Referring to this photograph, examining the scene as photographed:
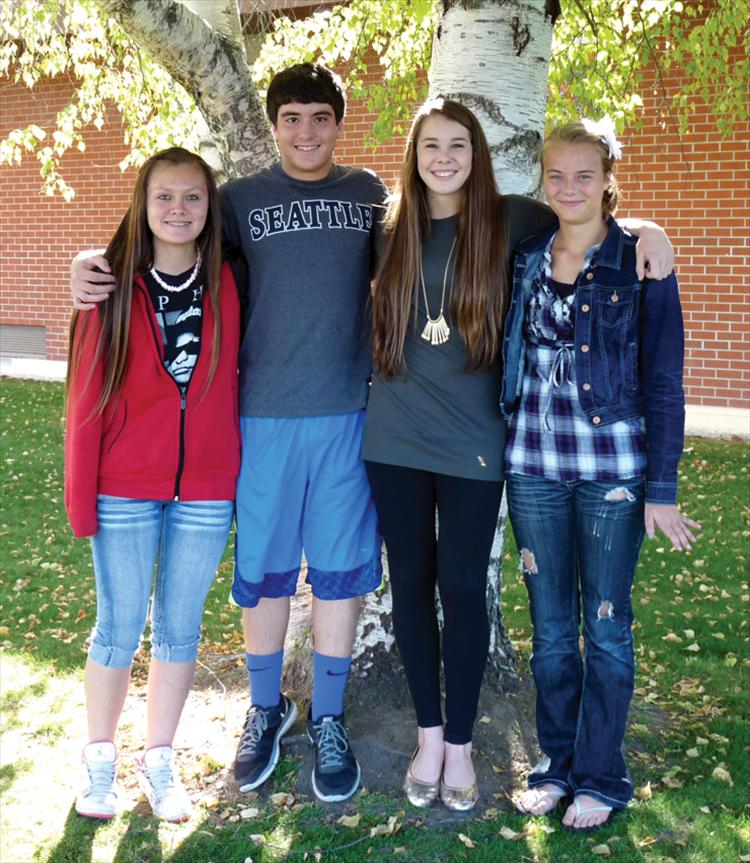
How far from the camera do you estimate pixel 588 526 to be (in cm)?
291

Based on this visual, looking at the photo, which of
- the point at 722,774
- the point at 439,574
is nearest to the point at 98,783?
the point at 439,574

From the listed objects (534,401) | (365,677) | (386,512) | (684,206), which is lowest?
(365,677)

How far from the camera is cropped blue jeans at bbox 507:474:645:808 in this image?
2.90m

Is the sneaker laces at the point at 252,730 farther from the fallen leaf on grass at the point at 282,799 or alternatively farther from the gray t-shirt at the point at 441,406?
the gray t-shirt at the point at 441,406

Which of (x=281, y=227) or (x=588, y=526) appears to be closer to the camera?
(x=588, y=526)

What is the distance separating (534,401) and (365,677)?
140cm

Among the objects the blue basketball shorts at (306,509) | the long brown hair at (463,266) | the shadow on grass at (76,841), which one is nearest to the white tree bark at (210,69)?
the long brown hair at (463,266)

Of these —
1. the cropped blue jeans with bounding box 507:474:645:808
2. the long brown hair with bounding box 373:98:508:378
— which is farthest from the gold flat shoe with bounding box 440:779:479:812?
the long brown hair with bounding box 373:98:508:378

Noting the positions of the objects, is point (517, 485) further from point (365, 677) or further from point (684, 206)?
point (684, 206)

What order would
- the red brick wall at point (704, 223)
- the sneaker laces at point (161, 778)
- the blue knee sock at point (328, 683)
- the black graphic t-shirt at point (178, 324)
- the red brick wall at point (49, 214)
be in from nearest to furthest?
the black graphic t-shirt at point (178, 324) → the sneaker laces at point (161, 778) → the blue knee sock at point (328, 683) → the red brick wall at point (704, 223) → the red brick wall at point (49, 214)

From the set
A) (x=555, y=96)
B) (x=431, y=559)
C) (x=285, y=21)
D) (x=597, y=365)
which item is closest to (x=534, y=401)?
(x=597, y=365)

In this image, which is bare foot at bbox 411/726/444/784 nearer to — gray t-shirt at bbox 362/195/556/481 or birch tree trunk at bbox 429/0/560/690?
gray t-shirt at bbox 362/195/556/481

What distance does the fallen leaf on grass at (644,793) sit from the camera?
3338 mm

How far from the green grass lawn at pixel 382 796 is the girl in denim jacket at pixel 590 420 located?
0.34 m
